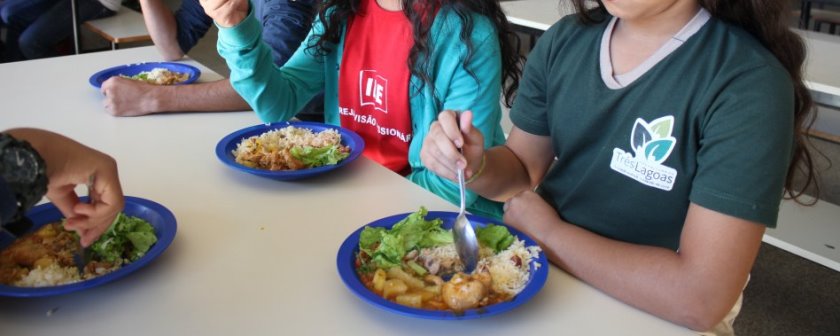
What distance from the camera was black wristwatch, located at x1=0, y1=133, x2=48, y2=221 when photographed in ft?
2.47

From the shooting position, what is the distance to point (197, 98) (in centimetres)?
159

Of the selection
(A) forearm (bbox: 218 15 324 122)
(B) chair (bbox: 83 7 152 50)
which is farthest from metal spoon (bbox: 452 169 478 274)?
(B) chair (bbox: 83 7 152 50)

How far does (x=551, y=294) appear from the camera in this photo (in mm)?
906

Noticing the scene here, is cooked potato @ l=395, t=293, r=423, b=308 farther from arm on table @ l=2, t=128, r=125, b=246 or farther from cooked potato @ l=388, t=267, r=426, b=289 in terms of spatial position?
arm on table @ l=2, t=128, r=125, b=246

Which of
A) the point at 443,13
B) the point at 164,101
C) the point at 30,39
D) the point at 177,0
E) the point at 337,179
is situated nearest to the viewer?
the point at 337,179

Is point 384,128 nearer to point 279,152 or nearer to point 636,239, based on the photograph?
point 279,152

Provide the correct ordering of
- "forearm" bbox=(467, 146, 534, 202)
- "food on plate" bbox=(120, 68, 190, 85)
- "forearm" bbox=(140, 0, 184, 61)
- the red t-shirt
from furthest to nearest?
"forearm" bbox=(140, 0, 184, 61)
"food on plate" bbox=(120, 68, 190, 85)
the red t-shirt
"forearm" bbox=(467, 146, 534, 202)

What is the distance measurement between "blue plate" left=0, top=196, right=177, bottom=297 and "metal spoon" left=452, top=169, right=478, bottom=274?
1.28 feet

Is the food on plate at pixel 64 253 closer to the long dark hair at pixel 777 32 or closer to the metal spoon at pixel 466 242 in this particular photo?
the metal spoon at pixel 466 242

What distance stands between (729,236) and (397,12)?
0.90m

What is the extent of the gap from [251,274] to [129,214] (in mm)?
257

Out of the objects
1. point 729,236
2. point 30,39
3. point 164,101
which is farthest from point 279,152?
point 30,39

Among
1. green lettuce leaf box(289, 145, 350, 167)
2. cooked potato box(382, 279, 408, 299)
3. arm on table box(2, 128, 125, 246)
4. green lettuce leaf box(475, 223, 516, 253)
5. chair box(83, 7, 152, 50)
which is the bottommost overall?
chair box(83, 7, 152, 50)

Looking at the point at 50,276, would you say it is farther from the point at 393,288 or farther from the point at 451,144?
the point at 451,144
